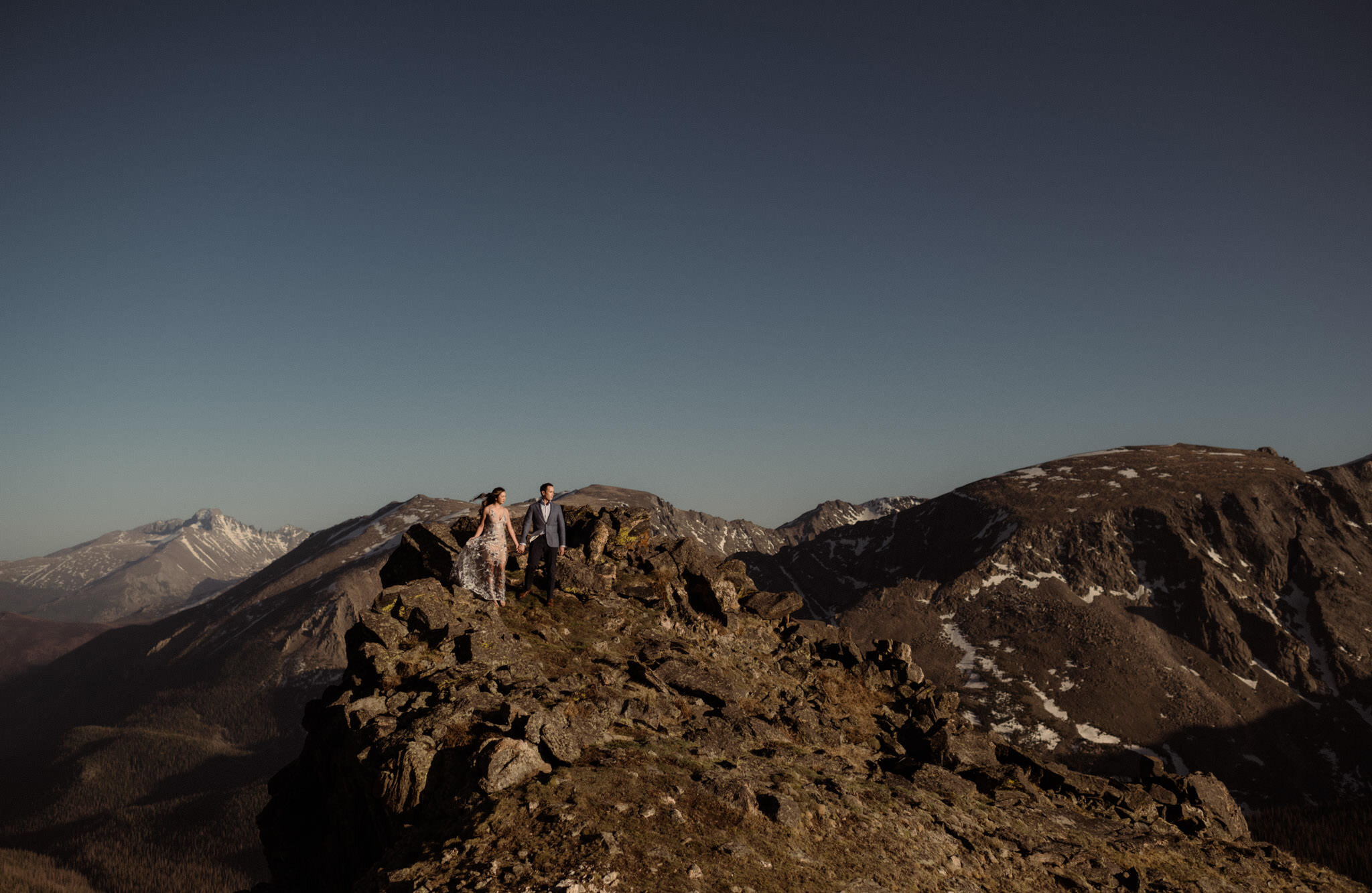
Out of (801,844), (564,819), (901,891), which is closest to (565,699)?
(564,819)

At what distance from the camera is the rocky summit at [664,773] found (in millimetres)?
13430

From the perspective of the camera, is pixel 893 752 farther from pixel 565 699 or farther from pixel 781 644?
pixel 565 699

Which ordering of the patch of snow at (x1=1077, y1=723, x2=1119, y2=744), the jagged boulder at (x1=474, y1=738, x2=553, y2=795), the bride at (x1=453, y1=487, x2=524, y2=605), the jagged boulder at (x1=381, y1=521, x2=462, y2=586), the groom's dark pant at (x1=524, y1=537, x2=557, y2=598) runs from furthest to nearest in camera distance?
1. the patch of snow at (x1=1077, y1=723, x2=1119, y2=744)
2. the jagged boulder at (x1=381, y1=521, x2=462, y2=586)
3. the groom's dark pant at (x1=524, y1=537, x2=557, y2=598)
4. the bride at (x1=453, y1=487, x2=524, y2=605)
5. the jagged boulder at (x1=474, y1=738, x2=553, y2=795)

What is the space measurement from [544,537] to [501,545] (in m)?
1.83

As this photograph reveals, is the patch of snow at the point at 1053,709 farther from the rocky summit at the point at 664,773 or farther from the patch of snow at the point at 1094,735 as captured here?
the rocky summit at the point at 664,773

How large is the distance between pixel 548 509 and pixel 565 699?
8428mm

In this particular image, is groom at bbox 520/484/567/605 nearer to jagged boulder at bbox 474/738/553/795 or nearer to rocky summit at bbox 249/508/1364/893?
rocky summit at bbox 249/508/1364/893

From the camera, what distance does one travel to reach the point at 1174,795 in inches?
1044

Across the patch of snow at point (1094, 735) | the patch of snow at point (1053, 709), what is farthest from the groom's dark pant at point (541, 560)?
the patch of snow at point (1053, 709)

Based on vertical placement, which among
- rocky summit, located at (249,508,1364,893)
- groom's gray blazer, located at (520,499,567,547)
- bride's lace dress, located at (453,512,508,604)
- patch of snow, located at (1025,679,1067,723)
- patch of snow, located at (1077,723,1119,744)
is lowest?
patch of snow, located at (1077,723,1119,744)

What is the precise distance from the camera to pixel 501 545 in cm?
2578

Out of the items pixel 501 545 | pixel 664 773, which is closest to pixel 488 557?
pixel 501 545

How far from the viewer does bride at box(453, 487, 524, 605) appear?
25.4 meters

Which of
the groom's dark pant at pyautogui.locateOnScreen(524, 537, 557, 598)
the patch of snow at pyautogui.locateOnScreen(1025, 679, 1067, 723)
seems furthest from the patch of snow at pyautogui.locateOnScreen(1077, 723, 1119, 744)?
the groom's dark pant at pyautogui.locateOnScreen(524, 537, 557, 598)
